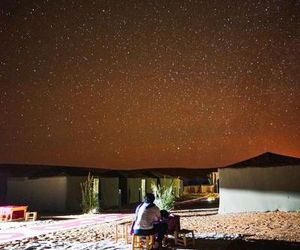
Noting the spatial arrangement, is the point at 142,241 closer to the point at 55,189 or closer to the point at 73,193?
the point at 73,193

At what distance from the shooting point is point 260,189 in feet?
61.7

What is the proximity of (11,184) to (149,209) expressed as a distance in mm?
21487

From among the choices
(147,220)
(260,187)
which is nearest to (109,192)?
(260,187)

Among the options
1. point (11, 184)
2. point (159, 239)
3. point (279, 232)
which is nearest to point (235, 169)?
point (279, 232)

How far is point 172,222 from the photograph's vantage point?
10.0 meters

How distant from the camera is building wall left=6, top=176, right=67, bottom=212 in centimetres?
2619

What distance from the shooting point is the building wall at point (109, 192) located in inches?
1160

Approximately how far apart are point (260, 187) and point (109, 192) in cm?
1370

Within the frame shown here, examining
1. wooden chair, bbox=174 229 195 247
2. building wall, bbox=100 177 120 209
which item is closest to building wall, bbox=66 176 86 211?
building wall, bbox=100 177 120 209

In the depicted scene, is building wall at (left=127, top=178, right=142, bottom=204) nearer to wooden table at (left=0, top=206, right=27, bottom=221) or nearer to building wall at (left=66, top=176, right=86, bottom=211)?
building wall at (left=66, top=176, right=86, bottom=211)

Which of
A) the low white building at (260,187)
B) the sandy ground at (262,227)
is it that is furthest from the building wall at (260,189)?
the sandy ground at (262,227)

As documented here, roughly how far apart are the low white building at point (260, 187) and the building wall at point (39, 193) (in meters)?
10.8

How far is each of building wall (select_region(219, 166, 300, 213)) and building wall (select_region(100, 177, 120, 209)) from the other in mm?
11741

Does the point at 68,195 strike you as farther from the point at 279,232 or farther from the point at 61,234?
the point at 279,232
